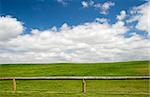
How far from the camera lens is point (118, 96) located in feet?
58.4

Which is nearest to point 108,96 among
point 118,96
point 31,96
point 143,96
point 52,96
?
point 118,96

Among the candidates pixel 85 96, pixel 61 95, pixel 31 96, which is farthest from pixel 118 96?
pixel 31 96

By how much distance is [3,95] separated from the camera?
18.2 meters

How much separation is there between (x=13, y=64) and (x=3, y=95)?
1540 inches

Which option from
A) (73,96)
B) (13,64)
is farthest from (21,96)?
(13,64)

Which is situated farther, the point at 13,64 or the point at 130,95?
the point at 13,64

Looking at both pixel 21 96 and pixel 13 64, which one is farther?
pixel 13 64

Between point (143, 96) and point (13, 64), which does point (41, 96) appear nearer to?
point (143, 96)

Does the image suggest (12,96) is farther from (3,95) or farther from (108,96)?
(108,96)

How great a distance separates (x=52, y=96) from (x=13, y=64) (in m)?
40.4

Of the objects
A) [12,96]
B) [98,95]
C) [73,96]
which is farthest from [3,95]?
[98,95]

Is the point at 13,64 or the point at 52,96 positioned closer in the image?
the point at 52,96

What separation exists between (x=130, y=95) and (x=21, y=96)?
6053 mm

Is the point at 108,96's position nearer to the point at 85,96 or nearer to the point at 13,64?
the point at 85,96
